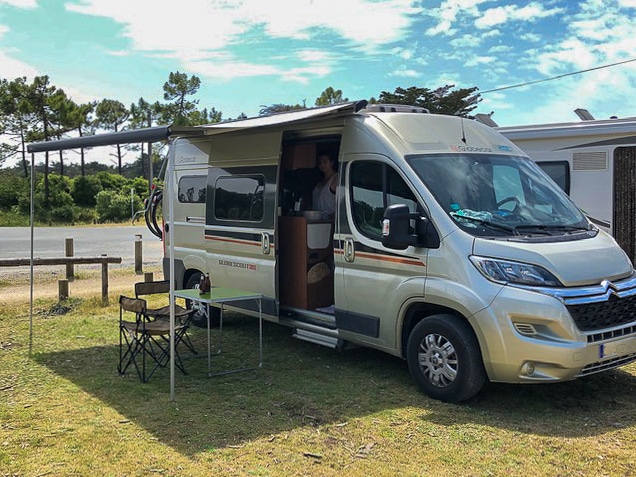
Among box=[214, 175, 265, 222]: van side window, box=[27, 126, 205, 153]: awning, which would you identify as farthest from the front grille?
box=[214, 175, 265, 222]: van side window

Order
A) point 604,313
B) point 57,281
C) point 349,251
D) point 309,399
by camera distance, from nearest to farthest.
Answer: point 604,313 → point 309,399 → point 349,251 → point 57,281

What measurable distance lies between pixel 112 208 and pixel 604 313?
121 ft

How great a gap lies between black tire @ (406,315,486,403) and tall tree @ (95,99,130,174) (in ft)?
171

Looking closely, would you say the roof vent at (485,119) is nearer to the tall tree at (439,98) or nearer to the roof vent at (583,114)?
the roof vent at (583,114)

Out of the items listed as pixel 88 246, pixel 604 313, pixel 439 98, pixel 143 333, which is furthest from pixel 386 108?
pixel 439 98

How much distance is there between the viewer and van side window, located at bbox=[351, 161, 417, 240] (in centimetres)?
571

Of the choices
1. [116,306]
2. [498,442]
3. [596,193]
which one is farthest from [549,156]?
[116,306]

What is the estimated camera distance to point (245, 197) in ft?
24.2

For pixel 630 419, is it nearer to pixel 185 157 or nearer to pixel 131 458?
pixel 131 458

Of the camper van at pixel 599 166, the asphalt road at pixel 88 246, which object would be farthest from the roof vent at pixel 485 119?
the asphalt road at pixel 88 246

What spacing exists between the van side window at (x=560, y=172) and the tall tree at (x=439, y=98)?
625 inches

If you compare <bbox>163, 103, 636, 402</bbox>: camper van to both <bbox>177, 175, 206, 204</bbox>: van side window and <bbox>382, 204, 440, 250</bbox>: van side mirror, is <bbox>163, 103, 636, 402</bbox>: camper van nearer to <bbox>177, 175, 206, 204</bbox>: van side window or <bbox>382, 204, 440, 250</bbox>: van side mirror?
<bbox>382, 204, 440, 250</bbox>: van side mirror

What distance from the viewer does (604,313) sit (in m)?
4.97

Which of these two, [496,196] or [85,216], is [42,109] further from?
[496,196]
